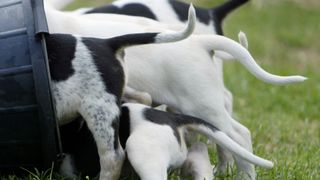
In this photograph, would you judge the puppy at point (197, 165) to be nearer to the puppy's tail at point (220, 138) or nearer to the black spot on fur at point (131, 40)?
the puppy's tail at point (220, 138)

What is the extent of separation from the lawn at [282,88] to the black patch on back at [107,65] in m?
1.08

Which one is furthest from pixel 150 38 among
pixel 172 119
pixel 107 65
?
pixel 172 119

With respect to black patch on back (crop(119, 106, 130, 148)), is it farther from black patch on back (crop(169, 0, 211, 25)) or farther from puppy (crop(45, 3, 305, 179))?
black patch on back (crop(169, 0, 211, 25))

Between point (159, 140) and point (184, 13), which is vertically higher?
point (159, 140)

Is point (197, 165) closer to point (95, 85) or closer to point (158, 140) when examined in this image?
point (158, 140)

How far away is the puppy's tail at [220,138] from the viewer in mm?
3908

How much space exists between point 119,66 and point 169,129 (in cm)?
41

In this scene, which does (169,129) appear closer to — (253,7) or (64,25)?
(64,25)

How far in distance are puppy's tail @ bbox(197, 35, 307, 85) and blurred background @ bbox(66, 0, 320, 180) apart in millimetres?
615

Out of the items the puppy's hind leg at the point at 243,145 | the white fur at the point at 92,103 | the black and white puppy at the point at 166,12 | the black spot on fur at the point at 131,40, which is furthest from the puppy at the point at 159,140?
the black and white puppy at the point at 166,12

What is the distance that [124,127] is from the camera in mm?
4039

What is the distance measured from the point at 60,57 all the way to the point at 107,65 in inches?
9.1

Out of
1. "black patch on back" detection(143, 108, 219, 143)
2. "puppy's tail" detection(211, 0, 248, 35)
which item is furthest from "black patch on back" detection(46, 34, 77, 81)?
"puppy's tail" detection(211, 0, 248, 35)

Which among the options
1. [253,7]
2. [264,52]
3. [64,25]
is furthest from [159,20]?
[253,7]
